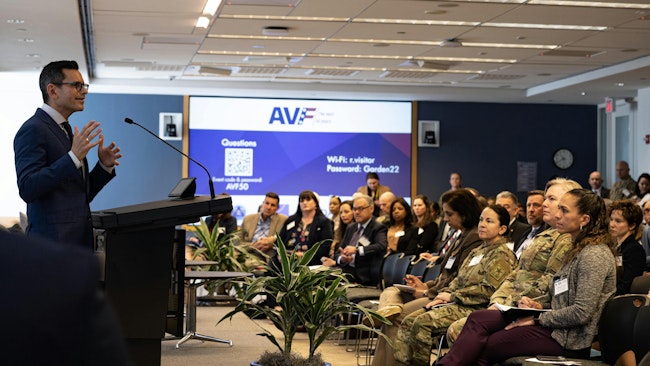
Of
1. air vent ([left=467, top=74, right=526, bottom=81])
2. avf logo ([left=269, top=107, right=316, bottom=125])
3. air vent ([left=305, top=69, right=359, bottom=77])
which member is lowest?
avf logo ([left=269, top=107, right=316, bottom=125])

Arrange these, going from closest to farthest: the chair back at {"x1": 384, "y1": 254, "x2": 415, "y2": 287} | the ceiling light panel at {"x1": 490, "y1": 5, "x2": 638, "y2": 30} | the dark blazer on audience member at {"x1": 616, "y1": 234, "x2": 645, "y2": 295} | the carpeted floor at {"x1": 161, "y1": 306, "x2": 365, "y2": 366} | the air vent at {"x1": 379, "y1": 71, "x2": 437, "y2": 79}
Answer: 1. the dark blazer on audience member at {"x1": 616, "y1": 234, "x2": 645, "y2": 295}
2. the carpeted floor at {"x1": 161, "y1": 306, "x2": 365, "y2": 366}
3. the chair back at {"x1": 384, "y1": 254, "x2": 415, "y2": 287}
4. the ceiling light panel at {"x1": 490, "y1": 5, "x2": 638, "y2": 30}
5. the air vent at {"x1": 379, "y1": 71, "x2": 437, "y2": 79}

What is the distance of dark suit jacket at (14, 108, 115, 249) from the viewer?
3.05 metres

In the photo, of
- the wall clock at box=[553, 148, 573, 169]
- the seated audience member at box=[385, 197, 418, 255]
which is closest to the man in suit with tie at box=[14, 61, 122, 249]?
the seated audience member at box=[385, 197, 418, 255]

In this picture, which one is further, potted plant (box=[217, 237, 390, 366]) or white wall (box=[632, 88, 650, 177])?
white wall (box=[632, 88, 650, 177])

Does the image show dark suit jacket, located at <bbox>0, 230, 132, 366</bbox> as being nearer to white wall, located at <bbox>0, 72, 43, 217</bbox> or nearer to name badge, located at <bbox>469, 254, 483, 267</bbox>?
name badge, located at <bbox>469, 254, 483, 267</bbox>

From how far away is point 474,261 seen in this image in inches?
223

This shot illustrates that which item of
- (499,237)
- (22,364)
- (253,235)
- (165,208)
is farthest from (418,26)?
(22,364)

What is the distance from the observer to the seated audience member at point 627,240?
19.7 feet

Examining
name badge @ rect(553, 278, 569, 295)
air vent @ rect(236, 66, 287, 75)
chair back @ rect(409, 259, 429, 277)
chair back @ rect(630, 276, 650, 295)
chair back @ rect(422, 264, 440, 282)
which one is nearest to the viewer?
name badge @ rect(553, 278, 569, 295)

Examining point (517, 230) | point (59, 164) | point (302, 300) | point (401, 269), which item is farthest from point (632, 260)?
point (59, 164)

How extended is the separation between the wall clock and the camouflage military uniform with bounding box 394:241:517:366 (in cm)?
1409

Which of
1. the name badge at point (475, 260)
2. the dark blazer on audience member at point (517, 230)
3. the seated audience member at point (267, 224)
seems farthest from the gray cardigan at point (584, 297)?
the seated audience member at point (267, 224)

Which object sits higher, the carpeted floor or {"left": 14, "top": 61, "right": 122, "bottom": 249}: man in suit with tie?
{"left": 14, "top": 61, "right": 122, "bottom": 249}: man in suit with tie

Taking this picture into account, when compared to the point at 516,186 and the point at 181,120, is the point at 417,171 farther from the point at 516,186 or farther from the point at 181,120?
the point at 181,120
